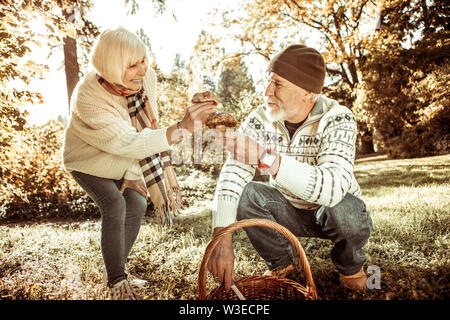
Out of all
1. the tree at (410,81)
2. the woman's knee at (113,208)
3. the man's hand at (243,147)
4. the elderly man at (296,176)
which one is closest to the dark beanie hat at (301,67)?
the elderly man at (296,176)

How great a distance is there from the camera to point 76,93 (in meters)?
1.68

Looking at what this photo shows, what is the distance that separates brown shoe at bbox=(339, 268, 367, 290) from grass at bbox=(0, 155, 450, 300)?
0.04 m

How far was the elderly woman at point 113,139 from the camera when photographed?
5.35 feet

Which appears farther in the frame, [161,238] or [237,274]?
[161,238]

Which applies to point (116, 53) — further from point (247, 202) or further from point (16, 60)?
point (16, 60)

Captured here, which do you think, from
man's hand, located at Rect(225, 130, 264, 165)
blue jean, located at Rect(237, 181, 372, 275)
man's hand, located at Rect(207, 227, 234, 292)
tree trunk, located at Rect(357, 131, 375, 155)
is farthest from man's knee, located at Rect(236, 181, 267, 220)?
tree trunk, located at Rect(357, 131, 375, 155)

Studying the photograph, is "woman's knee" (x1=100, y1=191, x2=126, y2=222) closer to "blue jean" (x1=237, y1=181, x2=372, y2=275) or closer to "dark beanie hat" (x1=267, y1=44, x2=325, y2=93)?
"blue jean" (x1=237, y1=181, x2=372, y2=275)

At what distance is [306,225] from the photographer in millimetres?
1910

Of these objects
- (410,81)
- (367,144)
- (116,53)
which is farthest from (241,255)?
(367,144)

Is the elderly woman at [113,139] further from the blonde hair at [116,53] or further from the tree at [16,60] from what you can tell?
the tree at [16,60]

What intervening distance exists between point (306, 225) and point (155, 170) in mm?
1044

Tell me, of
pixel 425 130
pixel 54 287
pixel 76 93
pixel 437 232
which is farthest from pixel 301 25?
pixel 54 287
